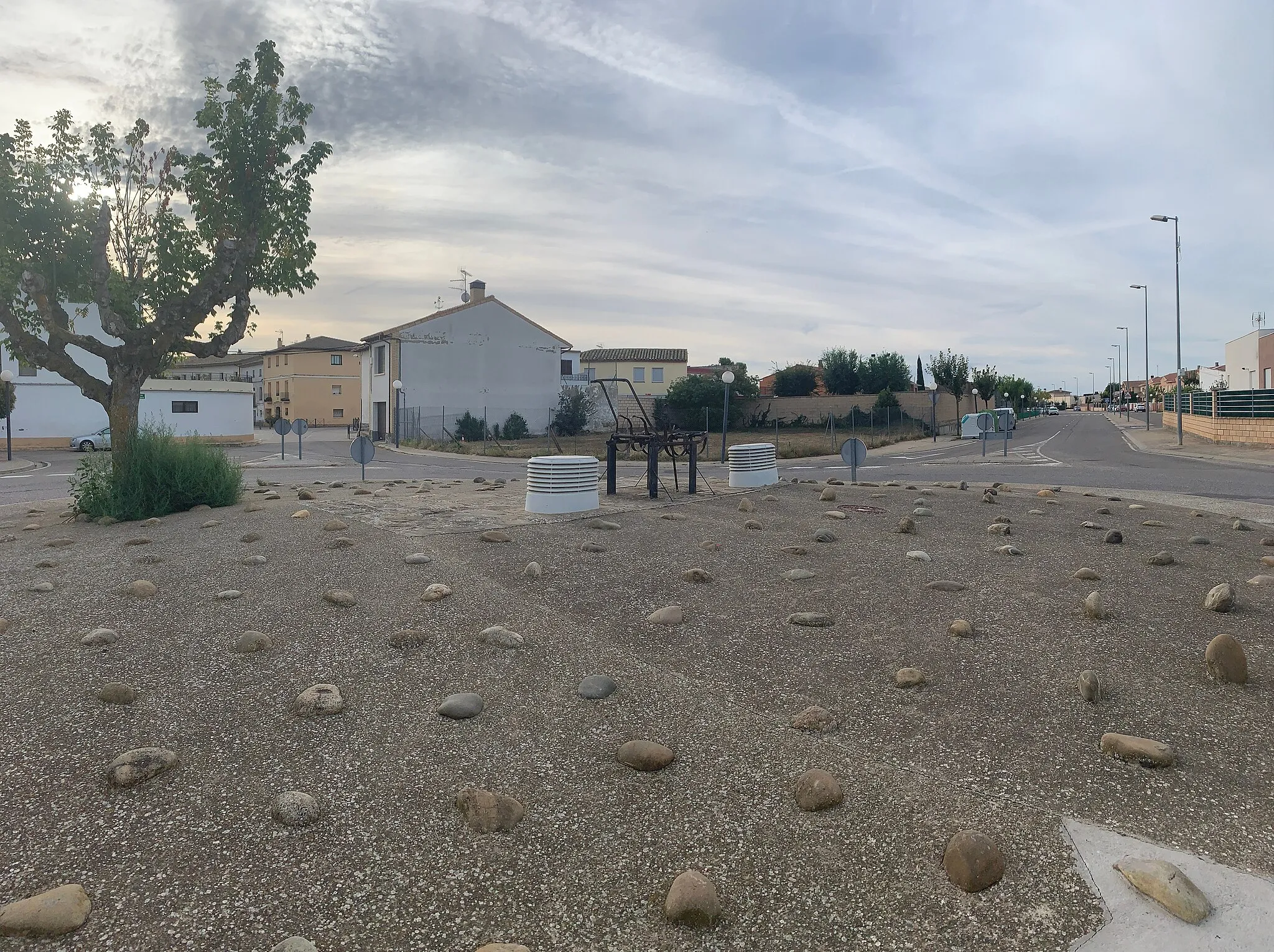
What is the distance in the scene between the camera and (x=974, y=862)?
2852 millimetres

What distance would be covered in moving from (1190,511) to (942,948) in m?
10.6

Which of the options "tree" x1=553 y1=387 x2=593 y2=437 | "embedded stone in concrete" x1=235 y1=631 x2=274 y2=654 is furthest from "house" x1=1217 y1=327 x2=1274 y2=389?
"embedded stone in concrete" x1=235 y1=631 x2=274 y2=654

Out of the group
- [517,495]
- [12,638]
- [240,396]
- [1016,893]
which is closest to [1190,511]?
[517,495]

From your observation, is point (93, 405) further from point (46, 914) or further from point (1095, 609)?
point (1095, 609)

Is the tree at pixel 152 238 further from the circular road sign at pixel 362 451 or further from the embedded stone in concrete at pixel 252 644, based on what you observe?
the embedded stone in concrete at pixel 252 644

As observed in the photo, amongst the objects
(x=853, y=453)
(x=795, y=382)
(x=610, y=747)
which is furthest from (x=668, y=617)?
(x=795, y=382)

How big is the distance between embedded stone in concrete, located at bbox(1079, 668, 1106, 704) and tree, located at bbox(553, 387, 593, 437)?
44.6 metres

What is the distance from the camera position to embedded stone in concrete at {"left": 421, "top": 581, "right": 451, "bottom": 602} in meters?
6.07

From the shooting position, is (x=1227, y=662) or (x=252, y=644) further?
(x=252, y=644)

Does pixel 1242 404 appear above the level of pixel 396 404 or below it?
below

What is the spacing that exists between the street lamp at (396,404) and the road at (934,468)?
3182 millimetres

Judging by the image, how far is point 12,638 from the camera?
17.3 ft

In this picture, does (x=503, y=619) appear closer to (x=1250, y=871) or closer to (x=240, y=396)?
(x=1250, y=871)

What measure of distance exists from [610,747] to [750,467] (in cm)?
1009
